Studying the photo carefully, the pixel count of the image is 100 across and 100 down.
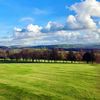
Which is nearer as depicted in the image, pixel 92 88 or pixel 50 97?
pixel 50 97

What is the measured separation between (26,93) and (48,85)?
8884 mm

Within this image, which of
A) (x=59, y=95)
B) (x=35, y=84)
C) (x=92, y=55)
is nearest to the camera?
(x=59, y=95)

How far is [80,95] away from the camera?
147 ft

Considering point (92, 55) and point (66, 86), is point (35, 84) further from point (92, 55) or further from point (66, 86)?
point (92, 55)

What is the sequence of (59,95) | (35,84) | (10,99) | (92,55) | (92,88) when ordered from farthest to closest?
(92,55) < (35,84) < (92,88) < (59,95) < (10,99)

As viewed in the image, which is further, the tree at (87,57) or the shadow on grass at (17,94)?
the tree at (87,57)

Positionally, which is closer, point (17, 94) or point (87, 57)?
point (17, 94)

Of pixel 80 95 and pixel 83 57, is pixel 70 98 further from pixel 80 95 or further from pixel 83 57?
pixel 83 57

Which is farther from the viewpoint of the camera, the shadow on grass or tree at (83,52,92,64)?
tree at (83,52,92,64)

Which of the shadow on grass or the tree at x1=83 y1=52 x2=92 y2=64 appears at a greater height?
the tree at x1=83 y1=52 x2=92 y2=64

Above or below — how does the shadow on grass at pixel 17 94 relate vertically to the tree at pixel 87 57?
below

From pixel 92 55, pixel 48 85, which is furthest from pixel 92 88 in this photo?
pixel 92 55

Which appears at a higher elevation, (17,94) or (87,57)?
(87,57)

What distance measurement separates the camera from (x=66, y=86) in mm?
52531
